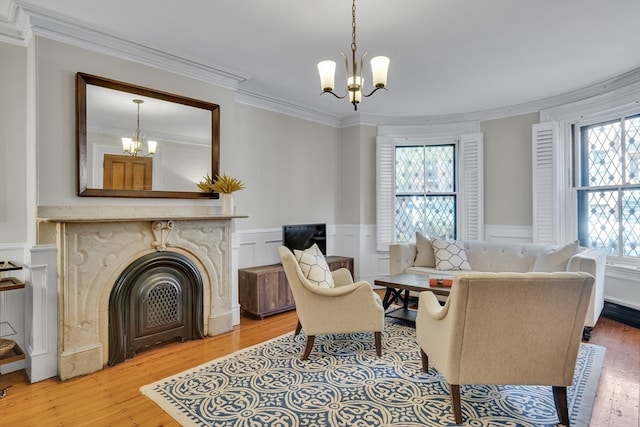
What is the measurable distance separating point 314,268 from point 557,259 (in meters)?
2.52

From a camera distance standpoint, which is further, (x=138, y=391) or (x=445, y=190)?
(x=445, y=190)

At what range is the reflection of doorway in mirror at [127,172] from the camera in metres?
3.03

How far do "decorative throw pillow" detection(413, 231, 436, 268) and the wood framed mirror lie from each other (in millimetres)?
2645

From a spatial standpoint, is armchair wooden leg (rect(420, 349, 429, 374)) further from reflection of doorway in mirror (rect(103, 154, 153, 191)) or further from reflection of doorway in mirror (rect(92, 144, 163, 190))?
reflection of doorway in mirror (rect(92, 144, 163, 190))

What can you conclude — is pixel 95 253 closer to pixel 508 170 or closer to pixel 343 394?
pixel 343 394

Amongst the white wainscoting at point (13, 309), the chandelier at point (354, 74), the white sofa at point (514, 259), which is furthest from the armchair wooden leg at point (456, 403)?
the white wainscoting at point (13, 309)

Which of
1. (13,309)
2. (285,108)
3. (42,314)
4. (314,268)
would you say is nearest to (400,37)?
(314,268)

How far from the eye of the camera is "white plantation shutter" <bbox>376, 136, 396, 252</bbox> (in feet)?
18.4

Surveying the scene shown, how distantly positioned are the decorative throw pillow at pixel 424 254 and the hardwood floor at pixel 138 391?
179 cm

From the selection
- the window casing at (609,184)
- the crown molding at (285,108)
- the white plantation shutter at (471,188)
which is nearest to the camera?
the window casing at (609,184)

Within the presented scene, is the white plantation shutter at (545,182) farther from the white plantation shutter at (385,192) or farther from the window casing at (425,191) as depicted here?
the white plantation shutter at (385,192)

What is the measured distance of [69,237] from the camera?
8.90ft

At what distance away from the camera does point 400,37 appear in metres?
3.01

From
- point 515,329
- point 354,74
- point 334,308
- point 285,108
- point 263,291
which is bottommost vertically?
point 263,291
